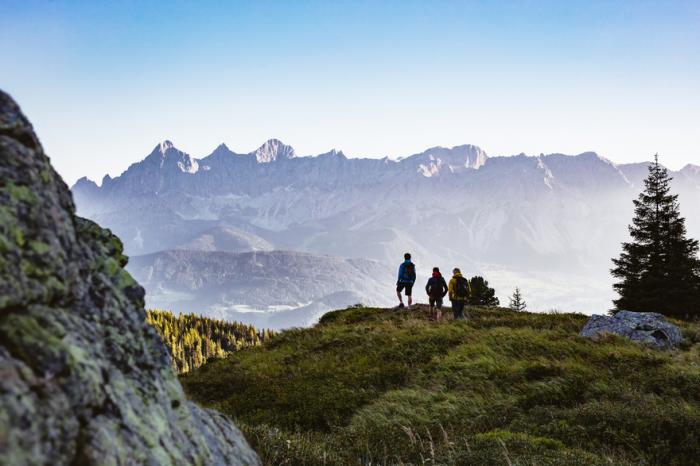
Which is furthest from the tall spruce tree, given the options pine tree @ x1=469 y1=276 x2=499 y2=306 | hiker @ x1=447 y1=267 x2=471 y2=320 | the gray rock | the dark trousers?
hiker @ x1=447 y1=267 x2=471 y2=320

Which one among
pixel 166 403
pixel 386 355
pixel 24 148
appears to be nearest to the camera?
pixel 24 148

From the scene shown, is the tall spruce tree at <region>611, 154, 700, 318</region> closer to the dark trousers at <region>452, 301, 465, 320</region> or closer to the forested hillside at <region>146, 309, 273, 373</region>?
the dark trousers at <region>452, 301, 465, 320</region>

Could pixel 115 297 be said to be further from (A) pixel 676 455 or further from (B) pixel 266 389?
(B) pixel 266 389

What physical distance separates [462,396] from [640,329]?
1245cm

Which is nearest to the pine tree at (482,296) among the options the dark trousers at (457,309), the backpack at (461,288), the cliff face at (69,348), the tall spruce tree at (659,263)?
the tall spruce tree at (659,263)

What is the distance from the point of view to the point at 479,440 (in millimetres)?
8484

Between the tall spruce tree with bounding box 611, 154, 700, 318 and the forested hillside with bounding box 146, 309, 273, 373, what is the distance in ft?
169

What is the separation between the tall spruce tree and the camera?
107 feet

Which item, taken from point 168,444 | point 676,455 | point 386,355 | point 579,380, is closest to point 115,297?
point 168,444

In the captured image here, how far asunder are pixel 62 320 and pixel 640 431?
10.2 metres

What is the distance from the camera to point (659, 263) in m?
34.8

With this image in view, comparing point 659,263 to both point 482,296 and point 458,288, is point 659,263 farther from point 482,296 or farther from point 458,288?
point 458,288

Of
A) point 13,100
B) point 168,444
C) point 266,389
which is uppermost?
point 13,100

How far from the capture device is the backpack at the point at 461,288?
2424 centimetres
